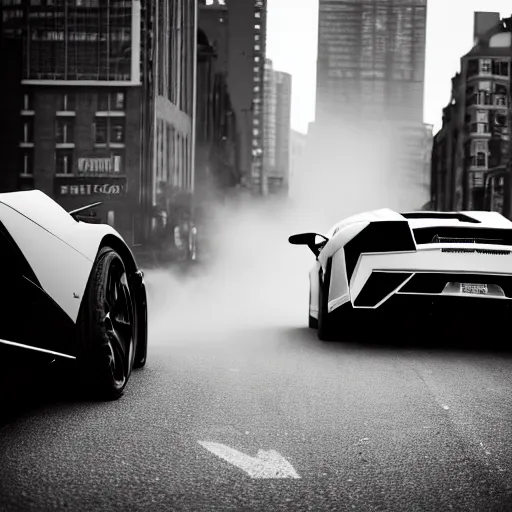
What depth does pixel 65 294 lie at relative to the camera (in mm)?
3773

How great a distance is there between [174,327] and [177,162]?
284 feet

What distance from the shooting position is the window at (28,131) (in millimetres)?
81819

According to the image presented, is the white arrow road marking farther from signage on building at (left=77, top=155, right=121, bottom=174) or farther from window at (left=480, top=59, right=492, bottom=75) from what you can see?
window at (left=480, top=59, right=492, bottom=75)

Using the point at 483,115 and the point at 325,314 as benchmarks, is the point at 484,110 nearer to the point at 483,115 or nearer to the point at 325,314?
the point at 483,115

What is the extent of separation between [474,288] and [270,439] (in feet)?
10.3

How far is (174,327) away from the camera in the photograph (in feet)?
29.6

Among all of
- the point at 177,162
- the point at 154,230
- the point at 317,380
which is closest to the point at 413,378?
the point at 317,380

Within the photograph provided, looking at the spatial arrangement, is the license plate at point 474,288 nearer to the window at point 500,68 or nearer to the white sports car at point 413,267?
the white sports car at point 413,267

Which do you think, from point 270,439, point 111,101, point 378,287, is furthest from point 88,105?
point 270,439

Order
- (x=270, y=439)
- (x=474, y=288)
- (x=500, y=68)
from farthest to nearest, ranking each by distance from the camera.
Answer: (x=500, y=68) < (x=474, y=288) < (x=270, y=439)

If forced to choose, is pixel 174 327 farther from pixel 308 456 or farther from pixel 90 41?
pixel 90 41

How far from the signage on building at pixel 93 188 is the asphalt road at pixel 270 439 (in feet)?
256

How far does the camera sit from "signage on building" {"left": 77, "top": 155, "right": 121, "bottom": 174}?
8288 centimetres

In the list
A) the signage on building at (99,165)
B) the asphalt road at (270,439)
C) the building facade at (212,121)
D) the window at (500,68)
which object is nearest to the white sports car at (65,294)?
the asphalt road at (270,439)
